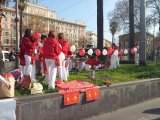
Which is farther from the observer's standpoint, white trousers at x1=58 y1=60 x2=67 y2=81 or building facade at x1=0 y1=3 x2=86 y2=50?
building facade at x1=0 y1=3 x2=86 y2=50

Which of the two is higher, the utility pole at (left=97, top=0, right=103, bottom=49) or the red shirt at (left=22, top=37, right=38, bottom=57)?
the utility pole at (left=97, top=0, right=103, bottom=49)

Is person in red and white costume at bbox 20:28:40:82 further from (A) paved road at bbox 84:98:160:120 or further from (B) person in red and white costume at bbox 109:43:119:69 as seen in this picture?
(B) person in red and white costume at bbox 109:43:119:69

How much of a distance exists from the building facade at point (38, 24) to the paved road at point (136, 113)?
56135mm

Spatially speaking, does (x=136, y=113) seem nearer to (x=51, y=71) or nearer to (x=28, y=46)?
(x=51, y=71)

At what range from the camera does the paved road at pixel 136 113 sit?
416 inches

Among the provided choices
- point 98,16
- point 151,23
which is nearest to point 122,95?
point 98,16

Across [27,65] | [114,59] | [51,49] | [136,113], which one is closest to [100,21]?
[114,59]

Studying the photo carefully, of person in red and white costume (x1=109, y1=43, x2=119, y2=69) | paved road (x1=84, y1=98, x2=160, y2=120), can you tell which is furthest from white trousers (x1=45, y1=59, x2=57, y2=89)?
person in red and white costume (x1=109, y1=43, x2=119, y2=69)

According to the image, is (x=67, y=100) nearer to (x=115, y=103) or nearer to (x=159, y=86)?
(x=115, y=103)

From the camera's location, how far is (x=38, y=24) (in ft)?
225

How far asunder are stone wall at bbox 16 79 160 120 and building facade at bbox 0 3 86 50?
55.2 m

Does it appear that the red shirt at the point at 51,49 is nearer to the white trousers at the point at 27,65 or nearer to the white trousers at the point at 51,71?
the white trousers at the point at 51,71

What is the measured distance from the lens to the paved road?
34.7 ft

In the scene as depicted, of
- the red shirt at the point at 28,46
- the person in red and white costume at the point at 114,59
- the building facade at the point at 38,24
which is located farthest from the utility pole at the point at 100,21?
the building facade at the point at 38,24
